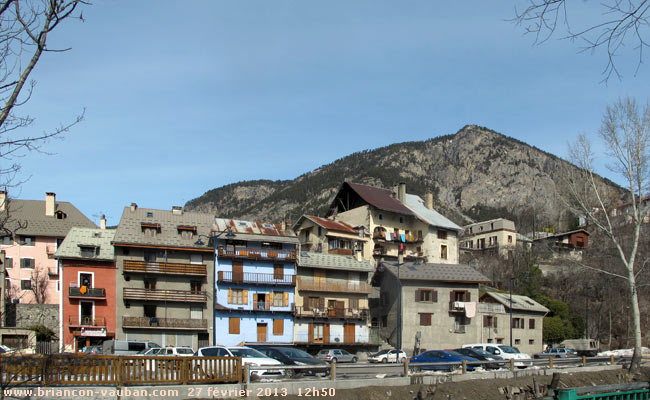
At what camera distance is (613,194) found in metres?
46.7

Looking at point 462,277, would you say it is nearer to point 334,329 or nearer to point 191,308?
point 334,329

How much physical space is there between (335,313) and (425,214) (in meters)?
32.1

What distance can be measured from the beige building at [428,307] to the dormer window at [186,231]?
20267mm

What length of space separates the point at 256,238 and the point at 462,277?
21.9 metres

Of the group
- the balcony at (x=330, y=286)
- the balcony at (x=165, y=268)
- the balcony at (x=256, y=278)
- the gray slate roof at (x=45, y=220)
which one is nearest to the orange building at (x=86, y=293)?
the balcony at (x=165, y=268)

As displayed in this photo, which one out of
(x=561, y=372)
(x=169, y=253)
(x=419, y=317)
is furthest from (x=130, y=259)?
(x=561, y=372)

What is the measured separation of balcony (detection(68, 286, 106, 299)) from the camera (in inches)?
Answer: 2182

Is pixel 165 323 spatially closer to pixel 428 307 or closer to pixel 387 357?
pixel 387 357

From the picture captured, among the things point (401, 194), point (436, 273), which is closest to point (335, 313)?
point (436, 273)

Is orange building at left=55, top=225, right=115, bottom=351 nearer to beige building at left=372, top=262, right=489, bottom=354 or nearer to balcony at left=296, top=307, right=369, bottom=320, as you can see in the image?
balcony at left=296, top=307, right=369, bottom=320

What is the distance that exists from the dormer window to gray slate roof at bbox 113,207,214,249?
0.29 m

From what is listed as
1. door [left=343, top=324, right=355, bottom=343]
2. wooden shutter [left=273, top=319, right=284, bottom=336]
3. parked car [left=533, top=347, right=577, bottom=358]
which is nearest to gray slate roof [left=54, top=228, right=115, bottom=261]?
wooden shutter [left=273, top=319, right=284, bottom=336]

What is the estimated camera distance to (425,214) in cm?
9194

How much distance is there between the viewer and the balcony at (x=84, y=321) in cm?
5509
